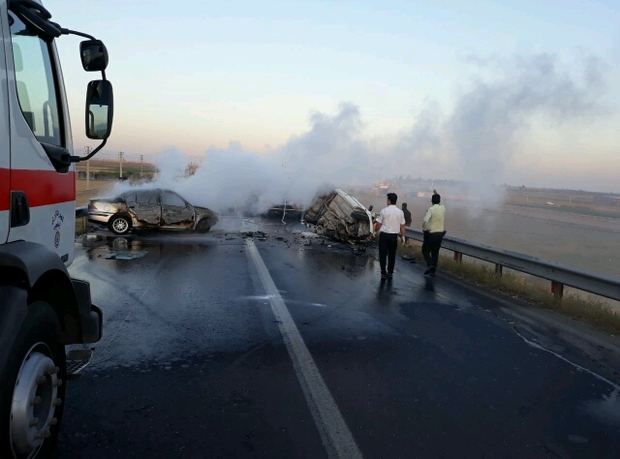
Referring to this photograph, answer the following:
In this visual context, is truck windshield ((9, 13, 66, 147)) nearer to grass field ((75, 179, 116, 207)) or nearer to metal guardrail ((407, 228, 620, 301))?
metal guardrail ((407, 228, 620, 301))

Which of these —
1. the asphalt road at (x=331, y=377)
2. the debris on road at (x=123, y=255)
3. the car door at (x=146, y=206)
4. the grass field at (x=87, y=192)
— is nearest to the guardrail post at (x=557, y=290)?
the asphalt road at (x=331, y=377)

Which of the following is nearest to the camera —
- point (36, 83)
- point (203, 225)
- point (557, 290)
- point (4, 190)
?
point (4, 190)

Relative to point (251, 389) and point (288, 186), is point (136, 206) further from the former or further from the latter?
point (251, 389)

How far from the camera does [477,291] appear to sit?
381 inches

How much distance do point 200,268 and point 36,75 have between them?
7591 millimetres

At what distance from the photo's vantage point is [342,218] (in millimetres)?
16641

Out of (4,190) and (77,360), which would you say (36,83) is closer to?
(4,190)

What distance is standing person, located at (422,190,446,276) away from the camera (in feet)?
36.1

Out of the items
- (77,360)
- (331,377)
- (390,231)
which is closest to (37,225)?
(77,360)

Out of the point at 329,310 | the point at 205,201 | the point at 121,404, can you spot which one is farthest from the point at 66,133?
the point at 205,201

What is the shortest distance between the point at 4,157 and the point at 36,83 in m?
0.95

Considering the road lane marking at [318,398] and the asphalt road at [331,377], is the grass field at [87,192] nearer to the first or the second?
the asphalt road at [331,377]

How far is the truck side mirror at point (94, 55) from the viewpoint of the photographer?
3475 millimetres

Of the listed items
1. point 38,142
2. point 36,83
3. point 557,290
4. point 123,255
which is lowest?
point 123,255
